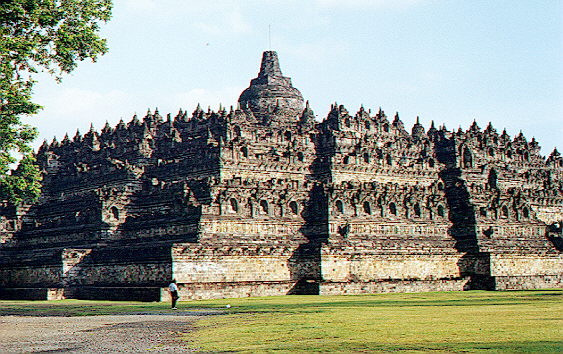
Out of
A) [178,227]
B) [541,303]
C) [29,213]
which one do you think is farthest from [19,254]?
[541,303]

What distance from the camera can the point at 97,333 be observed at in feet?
90.0

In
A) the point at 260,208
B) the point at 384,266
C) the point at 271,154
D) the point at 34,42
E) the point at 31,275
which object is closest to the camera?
the point at 34,42

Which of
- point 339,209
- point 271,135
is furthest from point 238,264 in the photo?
point 271,135

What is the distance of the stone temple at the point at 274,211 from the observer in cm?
5850

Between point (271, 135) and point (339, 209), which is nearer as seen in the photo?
point (339, 209)

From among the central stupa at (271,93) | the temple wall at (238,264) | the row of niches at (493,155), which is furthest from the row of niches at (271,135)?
the row of niches at (493,155)

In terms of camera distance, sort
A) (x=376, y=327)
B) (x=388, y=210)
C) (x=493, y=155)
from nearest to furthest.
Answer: (x=376, y=327), (x=388, y=210), (x=493, y=155)

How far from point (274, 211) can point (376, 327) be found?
118 ft

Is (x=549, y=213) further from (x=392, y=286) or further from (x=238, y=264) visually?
(x=238, y=264)

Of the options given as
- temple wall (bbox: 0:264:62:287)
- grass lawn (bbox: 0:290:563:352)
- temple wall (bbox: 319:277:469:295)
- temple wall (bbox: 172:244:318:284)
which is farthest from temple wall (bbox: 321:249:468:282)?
grass lawn (bbox: 0:290:563:352)

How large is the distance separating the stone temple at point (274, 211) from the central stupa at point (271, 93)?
0.64 ft

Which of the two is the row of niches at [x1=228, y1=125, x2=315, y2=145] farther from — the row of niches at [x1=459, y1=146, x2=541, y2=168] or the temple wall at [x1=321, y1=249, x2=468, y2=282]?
the row of niches at [x1=459, y1=146, x2=541, y2=168]

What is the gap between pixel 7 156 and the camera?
5088 cm

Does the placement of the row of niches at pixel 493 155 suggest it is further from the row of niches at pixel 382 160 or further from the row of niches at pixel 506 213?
the row of niches at pixel 506 213
